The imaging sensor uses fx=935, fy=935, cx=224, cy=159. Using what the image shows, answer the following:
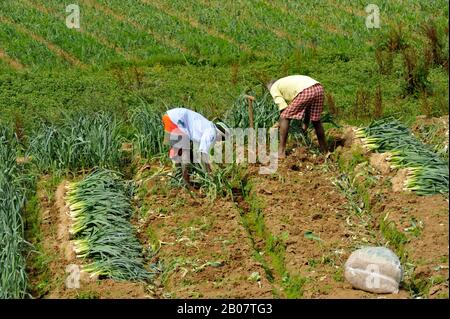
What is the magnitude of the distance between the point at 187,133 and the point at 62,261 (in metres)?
1.72

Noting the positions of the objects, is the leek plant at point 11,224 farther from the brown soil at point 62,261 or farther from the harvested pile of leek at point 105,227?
the harvested pile of leek at point 105,227

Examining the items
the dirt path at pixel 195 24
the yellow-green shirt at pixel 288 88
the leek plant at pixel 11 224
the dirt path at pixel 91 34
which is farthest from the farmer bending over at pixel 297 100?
the dirt path at pixel 91 34

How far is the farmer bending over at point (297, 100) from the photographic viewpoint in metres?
9.08

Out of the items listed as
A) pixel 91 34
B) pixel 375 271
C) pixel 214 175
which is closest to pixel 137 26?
pixel 91 34

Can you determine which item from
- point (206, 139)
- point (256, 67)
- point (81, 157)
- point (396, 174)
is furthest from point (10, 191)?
point (256, 67)

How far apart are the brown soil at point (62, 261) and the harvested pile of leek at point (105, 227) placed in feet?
0.27

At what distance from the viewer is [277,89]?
9258 millimetres

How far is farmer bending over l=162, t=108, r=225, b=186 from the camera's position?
8.28m

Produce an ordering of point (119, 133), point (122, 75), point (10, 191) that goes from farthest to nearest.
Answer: point (122, 75), point (119, 133), point (10, 191)

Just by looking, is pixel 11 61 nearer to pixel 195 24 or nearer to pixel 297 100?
pixel 195 24

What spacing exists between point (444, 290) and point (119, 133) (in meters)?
4.39

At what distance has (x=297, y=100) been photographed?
9.06 meters
